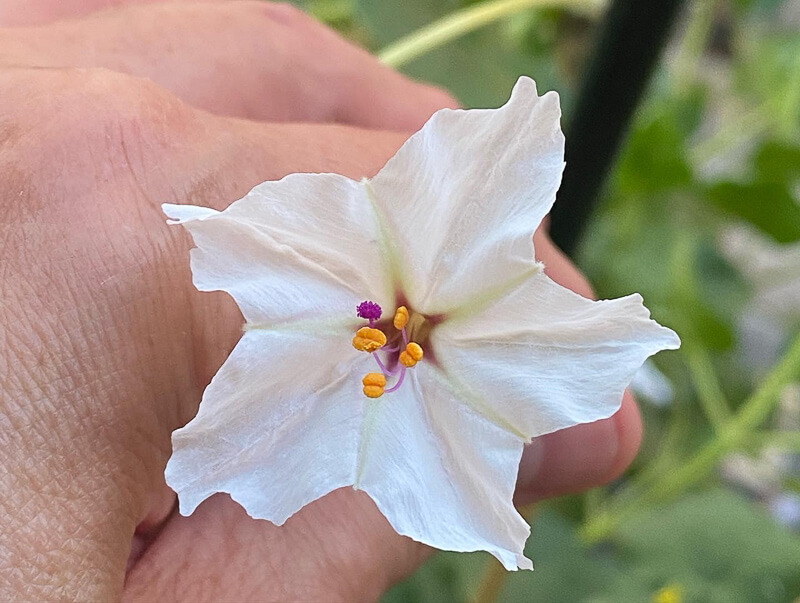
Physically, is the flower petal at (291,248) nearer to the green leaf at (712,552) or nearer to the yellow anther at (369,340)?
the yellow anther at (369,340)

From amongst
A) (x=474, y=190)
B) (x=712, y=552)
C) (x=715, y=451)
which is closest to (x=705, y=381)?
(x=715, y=451)

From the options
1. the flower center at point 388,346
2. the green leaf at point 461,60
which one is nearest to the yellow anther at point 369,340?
the flower center at point 388,346

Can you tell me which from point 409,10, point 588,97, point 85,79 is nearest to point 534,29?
point 409,10

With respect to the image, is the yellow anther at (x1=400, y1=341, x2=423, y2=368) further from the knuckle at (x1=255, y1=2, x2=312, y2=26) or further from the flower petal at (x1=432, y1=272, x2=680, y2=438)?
the knuckle at (x1=255, y1=2, x2=312, y2=26)

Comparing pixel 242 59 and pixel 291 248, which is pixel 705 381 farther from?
pixel 291 248

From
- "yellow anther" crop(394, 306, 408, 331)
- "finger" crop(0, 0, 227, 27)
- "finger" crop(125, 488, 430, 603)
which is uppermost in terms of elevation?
"yellow anther" crop(394, 306, 408, 331)

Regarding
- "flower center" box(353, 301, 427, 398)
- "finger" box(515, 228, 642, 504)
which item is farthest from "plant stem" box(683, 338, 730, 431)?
"flower center" box(353, 301, 427, 398)

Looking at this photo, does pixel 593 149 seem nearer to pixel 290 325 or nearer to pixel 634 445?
pixel 634 445
